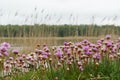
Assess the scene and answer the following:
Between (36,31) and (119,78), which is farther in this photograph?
(36,31)

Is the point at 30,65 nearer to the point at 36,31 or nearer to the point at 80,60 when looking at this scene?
the point at 80,60

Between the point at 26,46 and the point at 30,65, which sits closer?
the point at 30,65

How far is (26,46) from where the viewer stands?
33.8 ft

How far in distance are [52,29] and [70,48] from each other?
7.90 m

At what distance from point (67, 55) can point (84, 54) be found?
33 centimetres

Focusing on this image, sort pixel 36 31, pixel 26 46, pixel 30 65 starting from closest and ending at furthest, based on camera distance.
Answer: pixel 30 65, pixel 26 46, pixel 36 31

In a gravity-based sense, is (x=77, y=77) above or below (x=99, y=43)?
below

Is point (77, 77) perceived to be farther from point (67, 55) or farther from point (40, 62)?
point (40, 62)

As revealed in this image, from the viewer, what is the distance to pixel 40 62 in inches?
171

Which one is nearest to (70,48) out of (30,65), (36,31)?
(30,65)

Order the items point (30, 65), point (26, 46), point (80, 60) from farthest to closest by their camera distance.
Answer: point (26, 46) → point (30, 65) → point (80, 60)

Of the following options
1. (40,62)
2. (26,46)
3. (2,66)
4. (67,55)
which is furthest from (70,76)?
(26,46)

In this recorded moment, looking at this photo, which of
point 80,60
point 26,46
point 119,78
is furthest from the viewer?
point 26,46

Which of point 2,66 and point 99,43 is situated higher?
point 99,43
